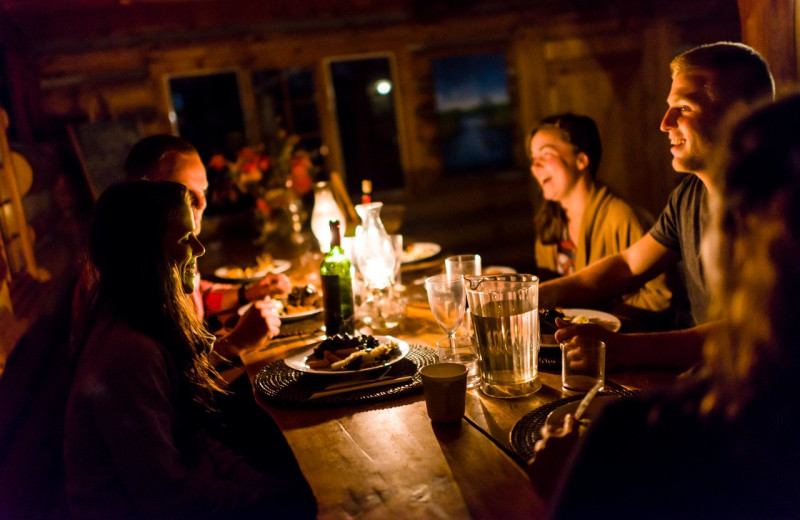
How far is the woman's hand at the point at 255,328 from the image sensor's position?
198 cm

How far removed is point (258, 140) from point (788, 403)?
561 centimetres

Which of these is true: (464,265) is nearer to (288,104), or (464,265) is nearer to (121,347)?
(121,347)

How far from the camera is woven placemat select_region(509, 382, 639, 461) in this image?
1.20m

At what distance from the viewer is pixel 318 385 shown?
5.35 feet

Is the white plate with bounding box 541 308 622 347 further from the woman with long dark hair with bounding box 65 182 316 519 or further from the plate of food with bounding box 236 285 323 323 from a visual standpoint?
the plate of food with bounding box 236 285 323 323

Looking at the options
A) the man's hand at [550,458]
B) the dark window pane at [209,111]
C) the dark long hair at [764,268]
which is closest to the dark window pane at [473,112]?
the dark window pane at [209,111]

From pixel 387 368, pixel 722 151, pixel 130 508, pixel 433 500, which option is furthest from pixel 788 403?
pixel 130 508

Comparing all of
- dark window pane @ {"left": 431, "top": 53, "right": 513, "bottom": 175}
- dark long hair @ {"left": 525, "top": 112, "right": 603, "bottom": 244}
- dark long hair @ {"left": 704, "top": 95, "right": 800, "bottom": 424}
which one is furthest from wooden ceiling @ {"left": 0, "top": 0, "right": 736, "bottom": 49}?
dark long hair @ {"left": 704, "top": 95, "right": 800, "bottom": 424}

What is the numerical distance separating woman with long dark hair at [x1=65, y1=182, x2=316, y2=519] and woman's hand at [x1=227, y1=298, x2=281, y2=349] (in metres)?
0.36

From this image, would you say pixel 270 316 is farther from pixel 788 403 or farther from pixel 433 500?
pixel 788 403

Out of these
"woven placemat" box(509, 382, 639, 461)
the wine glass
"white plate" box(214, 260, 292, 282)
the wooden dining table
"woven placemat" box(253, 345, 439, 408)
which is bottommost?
the wooden dining table

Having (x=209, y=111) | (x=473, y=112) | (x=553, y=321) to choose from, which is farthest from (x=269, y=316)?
(x=473, y=112)

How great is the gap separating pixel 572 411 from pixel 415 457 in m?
0.34

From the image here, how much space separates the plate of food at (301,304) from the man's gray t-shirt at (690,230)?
4.13ft
